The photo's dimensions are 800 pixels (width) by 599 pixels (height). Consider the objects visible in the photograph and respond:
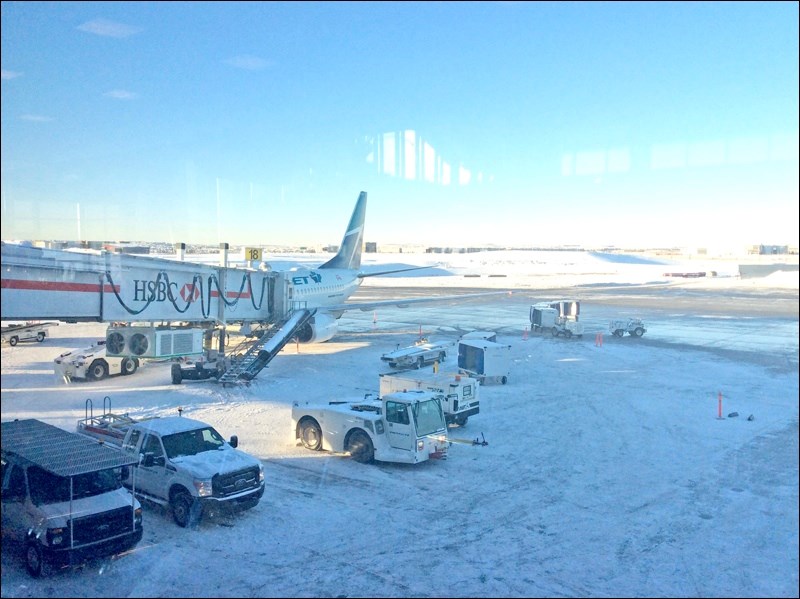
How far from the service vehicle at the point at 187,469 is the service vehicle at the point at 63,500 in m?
1.16

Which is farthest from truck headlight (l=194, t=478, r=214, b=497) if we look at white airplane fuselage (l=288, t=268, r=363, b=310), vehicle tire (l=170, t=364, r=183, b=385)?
white airplane fuselage (l=288, t=268, r=363, b=310)

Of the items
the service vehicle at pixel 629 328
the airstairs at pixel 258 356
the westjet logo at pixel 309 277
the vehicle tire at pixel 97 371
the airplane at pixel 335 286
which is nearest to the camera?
the airstairs at pixel 258 356

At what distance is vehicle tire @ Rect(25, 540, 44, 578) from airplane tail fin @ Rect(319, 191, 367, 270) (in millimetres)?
31814

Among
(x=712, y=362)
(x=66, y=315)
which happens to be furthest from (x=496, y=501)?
(x=712, y=362)

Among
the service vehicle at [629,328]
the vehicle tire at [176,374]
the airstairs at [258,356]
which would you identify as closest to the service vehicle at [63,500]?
the airstairs at [258,356]

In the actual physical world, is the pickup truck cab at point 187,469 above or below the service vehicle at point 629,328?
below

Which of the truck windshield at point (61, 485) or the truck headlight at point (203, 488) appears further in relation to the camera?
the truck headlight at point (203, 488)

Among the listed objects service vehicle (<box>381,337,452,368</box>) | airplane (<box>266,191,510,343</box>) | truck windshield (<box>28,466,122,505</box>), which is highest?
airplane (<box>266,191,510,343</box>)

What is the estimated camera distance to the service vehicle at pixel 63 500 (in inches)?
306

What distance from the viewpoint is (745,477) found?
12.0m

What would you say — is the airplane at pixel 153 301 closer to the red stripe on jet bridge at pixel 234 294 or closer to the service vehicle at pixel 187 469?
the red stripe on jet bridge at pixel 234 294

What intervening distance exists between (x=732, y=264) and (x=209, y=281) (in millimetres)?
11498

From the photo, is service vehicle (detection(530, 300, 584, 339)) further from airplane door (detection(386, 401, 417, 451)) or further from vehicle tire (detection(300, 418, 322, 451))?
vehicle tire (detection(300, 418, 322, 451))

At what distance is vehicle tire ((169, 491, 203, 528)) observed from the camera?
34.6 ft
